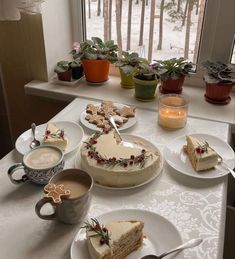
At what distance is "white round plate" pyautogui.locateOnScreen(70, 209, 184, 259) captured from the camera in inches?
25.7

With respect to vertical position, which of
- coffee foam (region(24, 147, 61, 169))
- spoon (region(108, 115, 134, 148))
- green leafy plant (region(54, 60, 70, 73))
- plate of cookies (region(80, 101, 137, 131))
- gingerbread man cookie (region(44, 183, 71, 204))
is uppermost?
green leafy plant (region(54, 60, 70, 73))

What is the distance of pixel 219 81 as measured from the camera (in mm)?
1230

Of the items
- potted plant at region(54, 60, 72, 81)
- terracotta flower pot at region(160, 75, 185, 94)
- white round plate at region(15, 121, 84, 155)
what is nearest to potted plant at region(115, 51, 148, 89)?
terracotta flower pot at region(160, 75, 185, 94)

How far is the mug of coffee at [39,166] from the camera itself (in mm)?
781

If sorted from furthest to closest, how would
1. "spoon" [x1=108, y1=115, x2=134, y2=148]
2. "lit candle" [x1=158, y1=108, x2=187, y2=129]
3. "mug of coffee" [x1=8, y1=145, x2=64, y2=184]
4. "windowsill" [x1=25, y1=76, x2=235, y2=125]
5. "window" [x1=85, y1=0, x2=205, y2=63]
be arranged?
"window" [x1=85, y1=0, x2=205, y2=63], "windowsill" [x1=25, y1=76, x2=235, y2=125], "lit candle" [x1=158, y1=108, x2=187, y2=129], "spoon" [x1=108, y1=115, x2=134, y2=148], "mug of coffee" [x1=8, y1=145, x2=64, y2=184]

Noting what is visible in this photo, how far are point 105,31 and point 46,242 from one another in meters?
1.09

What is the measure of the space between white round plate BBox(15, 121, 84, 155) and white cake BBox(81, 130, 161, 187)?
4.2 inches

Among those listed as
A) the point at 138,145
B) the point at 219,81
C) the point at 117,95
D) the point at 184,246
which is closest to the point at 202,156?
the point at 138,145

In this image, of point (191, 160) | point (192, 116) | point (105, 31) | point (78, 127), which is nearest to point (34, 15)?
point (105, 31)

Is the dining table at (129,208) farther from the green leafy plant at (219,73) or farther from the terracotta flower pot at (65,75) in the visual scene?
the terracotta flower pot at (65,75)

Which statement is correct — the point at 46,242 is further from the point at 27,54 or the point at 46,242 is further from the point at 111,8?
the point at 111,8

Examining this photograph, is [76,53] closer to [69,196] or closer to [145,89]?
[145,89]

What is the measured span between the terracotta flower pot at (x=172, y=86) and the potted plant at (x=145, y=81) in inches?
2.8

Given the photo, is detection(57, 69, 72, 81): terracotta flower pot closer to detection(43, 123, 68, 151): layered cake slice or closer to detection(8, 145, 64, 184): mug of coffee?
detection(43, 123, 68, 151): layered cake slice
